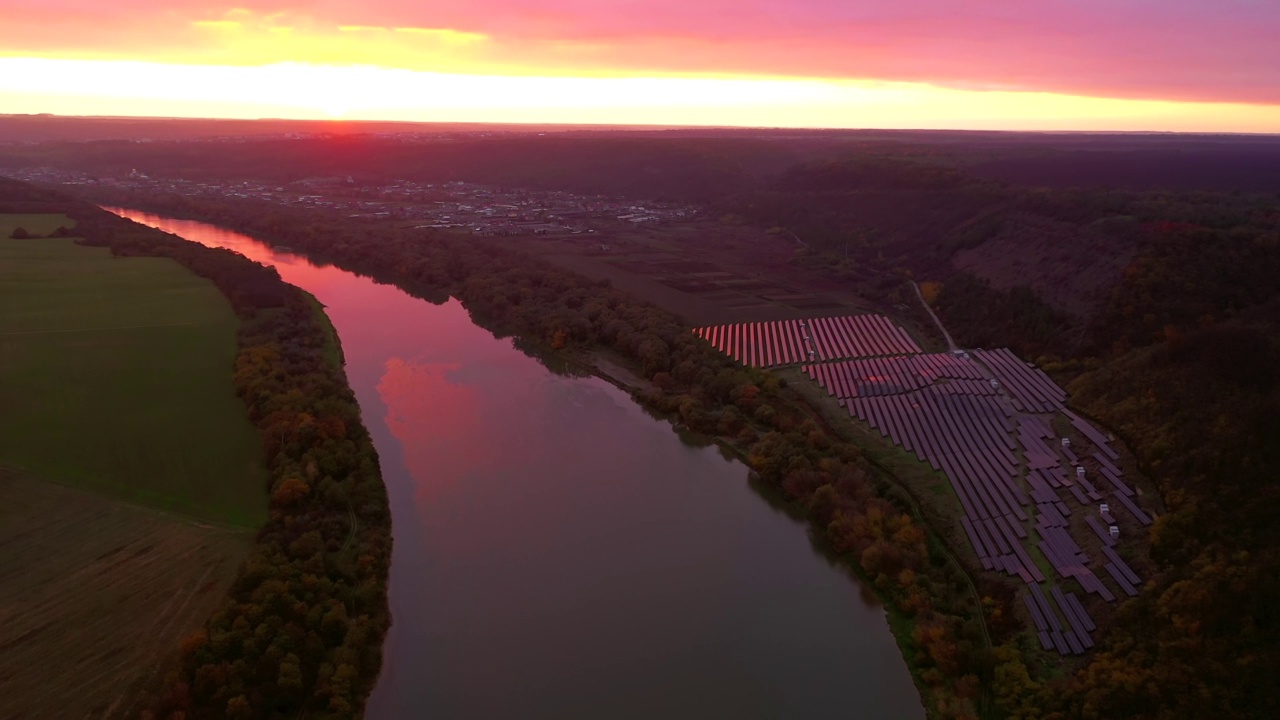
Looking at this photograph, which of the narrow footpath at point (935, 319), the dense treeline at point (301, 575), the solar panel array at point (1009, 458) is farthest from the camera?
the narrow footpath at point (935, 319)

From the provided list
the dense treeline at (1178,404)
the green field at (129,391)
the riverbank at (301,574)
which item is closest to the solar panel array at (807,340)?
the dense treeline at (1178,404)

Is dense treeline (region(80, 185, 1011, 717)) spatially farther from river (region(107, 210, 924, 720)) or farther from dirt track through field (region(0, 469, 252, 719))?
dirt track through field (region(0, 469, 252, 719))

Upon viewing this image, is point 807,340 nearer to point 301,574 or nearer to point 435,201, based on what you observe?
point 301,574

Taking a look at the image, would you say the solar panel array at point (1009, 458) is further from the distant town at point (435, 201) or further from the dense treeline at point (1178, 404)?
the distant town at point (435, 201)

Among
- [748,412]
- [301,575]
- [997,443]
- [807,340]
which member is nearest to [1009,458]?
[997,443]

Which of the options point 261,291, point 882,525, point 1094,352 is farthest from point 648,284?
point 882,525

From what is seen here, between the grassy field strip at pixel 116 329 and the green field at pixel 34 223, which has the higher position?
the green field at pixel 34 223

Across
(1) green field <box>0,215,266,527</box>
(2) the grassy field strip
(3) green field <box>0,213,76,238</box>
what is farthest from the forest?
(1) green field <box>0,215,266,527</box>
